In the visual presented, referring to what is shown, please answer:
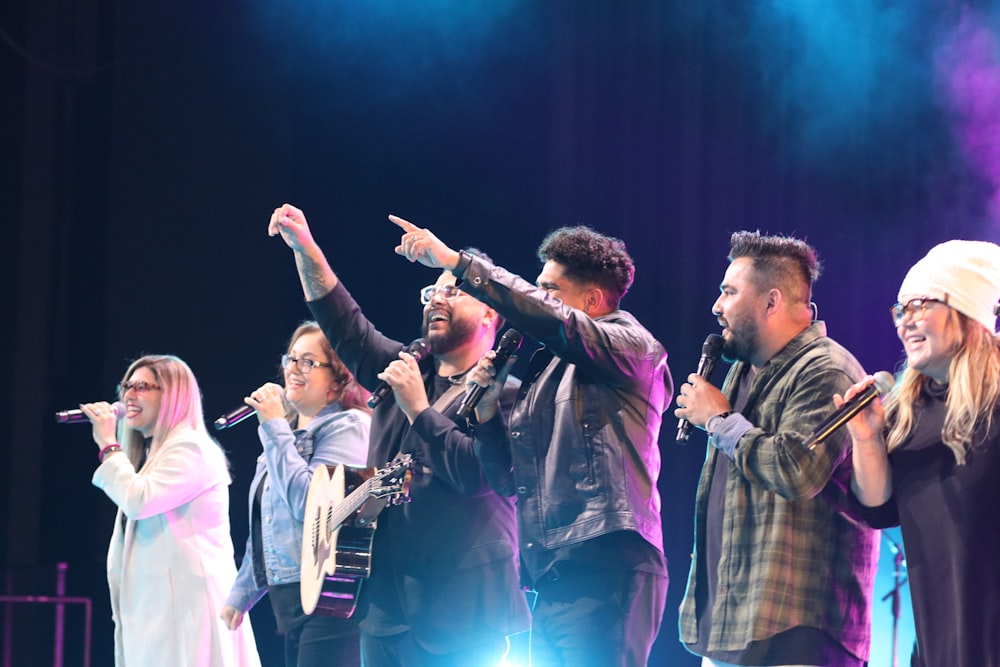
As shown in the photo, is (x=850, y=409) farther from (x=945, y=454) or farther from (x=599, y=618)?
(x=599, y=618)

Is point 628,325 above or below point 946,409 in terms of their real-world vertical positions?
above

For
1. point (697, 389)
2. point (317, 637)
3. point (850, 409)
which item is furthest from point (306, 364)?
point (850, 409)

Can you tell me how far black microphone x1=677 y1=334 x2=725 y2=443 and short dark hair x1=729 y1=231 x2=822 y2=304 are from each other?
6.8 inches

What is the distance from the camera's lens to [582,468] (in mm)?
3238

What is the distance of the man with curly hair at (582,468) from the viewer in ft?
10.3

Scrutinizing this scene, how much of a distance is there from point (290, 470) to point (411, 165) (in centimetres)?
254

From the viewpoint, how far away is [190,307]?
678 cm

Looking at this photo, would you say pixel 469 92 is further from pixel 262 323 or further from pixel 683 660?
pixel 683 660

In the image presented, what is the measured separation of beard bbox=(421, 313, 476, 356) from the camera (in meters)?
4.01

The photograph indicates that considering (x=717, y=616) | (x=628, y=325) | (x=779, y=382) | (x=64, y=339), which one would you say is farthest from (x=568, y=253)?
(x=64, y=339)

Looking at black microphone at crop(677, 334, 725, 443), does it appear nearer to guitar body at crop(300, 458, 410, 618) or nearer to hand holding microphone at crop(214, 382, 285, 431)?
guitar body at crop(300, 458, 410, 618)

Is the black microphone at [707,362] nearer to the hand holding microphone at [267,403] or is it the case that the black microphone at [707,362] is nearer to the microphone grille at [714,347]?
the microphone grille at [714,347]

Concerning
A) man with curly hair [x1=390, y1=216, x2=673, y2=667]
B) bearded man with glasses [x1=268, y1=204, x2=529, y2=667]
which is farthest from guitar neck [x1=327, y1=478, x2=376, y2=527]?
man with curly hair [x1=390, y1=216, x2=673, y2=667]

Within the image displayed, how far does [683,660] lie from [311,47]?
374 centimetres
